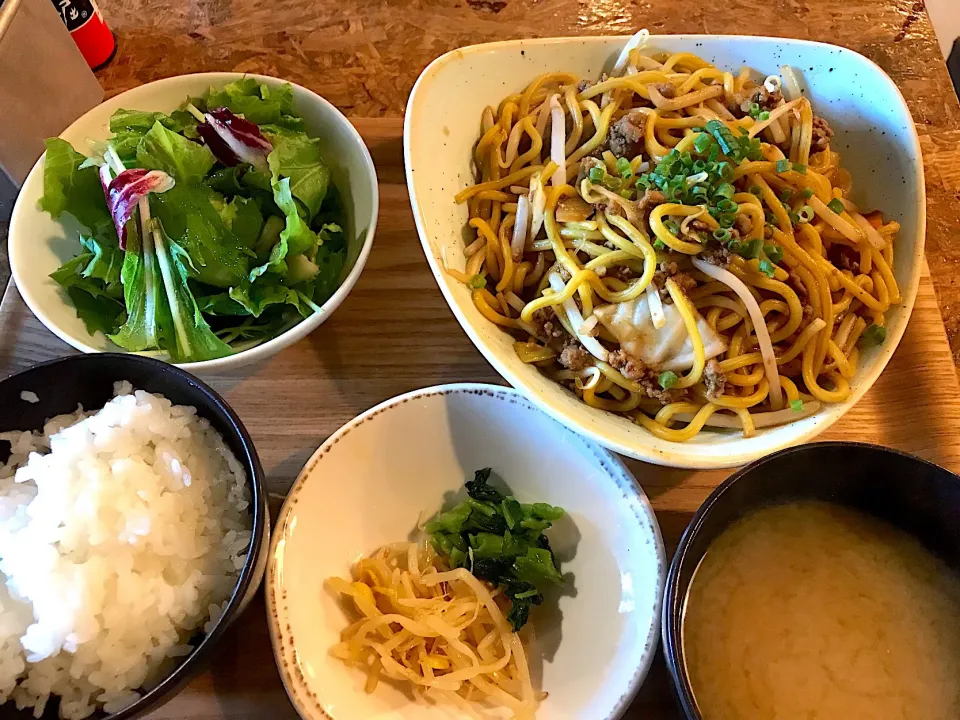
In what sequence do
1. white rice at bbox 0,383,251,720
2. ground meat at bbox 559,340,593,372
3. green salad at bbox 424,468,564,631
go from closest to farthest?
1. white rice at bbox 0,383,251,720
2. green salad at bbox 424,468,564,631
3. ground meat at bbox 559,340,593,372

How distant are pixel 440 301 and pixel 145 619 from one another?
2.62ft

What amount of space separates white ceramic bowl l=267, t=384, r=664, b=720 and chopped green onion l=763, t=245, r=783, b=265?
0.45 meters

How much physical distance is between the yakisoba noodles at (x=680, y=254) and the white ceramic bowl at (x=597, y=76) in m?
0.04

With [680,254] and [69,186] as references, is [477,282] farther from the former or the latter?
[69,186]

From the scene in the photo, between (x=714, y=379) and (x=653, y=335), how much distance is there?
128 millimetres

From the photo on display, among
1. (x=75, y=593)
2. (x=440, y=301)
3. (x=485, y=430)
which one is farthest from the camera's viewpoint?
(x=440, y=301)

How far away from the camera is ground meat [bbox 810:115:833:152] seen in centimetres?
144

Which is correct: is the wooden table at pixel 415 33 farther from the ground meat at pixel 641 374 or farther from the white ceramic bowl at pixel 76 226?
the ground meat at pixel 641 374

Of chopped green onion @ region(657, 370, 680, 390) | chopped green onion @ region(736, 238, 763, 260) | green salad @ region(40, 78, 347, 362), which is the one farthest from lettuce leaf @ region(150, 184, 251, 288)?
chopped green onion @ region(736, 238, 763, 260)

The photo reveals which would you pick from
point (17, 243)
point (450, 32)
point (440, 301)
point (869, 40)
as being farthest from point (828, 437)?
point (17, 243)

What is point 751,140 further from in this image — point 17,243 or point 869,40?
point 17,243

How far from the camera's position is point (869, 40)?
1927mm

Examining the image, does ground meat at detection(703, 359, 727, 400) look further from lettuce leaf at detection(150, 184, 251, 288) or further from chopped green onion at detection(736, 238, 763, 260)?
lettuce leaf at detection(150, 184, 251, 288)

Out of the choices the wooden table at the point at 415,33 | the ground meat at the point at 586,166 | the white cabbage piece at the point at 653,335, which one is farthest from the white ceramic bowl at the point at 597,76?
the wooden table at the point at 415,33
